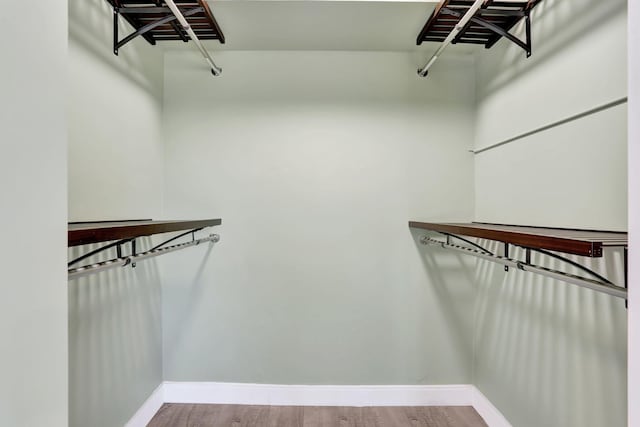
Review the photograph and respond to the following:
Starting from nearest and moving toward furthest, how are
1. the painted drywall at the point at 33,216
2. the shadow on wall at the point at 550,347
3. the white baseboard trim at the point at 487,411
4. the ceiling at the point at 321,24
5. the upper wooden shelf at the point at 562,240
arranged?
the painted drywall at the point at 33,216 → the upper wooden shelf at the point at 562,240 → the shadow on wall at the point at 550,347 → the ceiling at the point at 321,24 → the white baseboard trim at the point at 487,411

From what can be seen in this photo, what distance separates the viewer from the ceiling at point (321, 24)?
1.74 metres

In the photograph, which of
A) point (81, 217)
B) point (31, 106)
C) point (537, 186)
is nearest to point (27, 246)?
point (31, 106)

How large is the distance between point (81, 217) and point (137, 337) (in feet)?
2.67

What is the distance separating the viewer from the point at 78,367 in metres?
1.43

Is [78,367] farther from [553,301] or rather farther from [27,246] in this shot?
[553,301]

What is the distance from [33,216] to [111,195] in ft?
3.74

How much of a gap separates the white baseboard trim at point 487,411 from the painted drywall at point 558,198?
0.05m

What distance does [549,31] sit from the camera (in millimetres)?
1525

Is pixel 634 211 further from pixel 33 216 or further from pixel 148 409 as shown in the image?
pixel 148 409

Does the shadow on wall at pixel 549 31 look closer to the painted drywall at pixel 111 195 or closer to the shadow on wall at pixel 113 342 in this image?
the painted drywall at pixel 111 195

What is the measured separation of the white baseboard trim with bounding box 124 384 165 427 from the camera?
6.18ft

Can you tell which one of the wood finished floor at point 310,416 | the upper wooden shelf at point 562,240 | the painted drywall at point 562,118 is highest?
the painted drywall at point 562,118

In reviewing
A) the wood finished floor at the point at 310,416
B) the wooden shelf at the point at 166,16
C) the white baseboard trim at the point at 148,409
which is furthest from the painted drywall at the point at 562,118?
the white baseboard trim at the point at 148,409

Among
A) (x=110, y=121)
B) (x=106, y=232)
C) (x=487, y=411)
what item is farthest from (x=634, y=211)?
(x=110, y=121)
